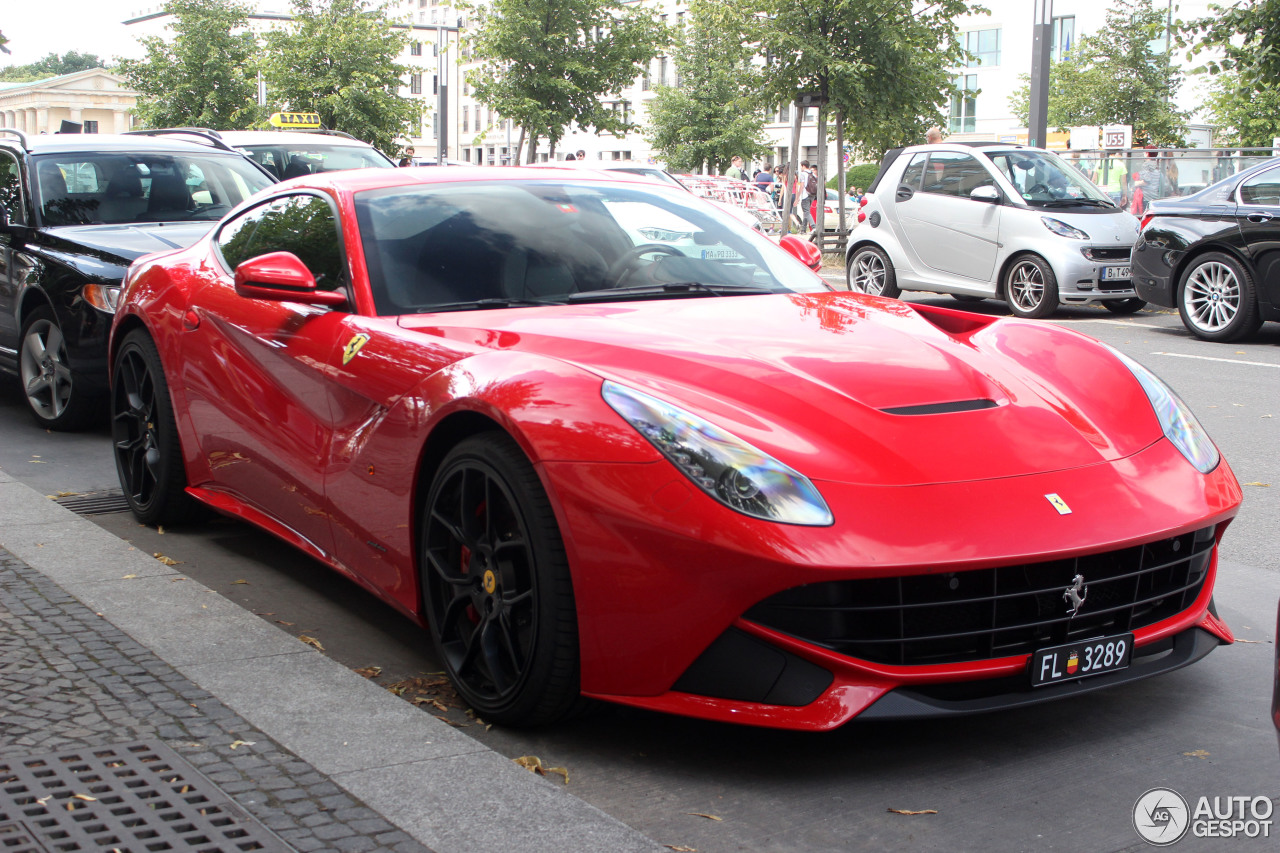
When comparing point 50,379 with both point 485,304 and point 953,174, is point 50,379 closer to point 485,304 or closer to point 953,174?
point 485,304

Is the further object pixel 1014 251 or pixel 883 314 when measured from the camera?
pixel 1014 251

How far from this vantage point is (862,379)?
342cm

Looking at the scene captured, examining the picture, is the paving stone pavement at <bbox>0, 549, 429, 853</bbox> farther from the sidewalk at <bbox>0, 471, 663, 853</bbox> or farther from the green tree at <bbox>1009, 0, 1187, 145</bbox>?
the green tree at <bbox>1009, 0, 1187, 145</bbox>

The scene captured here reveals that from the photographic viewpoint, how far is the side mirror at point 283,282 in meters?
4.18

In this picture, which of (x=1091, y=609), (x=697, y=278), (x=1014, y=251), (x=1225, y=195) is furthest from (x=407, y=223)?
(x=1014, y=251)

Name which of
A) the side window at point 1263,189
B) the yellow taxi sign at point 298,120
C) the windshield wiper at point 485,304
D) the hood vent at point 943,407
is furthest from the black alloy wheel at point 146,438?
the yellow taxi sign at point 298,120

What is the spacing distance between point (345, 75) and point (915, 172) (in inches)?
1133

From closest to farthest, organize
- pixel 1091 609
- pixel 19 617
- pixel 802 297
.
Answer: pixel 1091 609
pixel 19 617
pixel 802 297

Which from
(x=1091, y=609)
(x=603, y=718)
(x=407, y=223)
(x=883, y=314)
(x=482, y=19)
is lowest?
(x=603, y=718)

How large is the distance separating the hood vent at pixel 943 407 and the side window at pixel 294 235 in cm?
185

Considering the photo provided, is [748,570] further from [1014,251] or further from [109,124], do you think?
[109,124]

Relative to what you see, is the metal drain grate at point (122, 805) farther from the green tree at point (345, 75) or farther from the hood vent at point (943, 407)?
the green tree at point (345, 75)

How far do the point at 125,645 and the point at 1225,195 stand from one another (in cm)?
1073

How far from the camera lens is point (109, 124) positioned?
125125 mm
